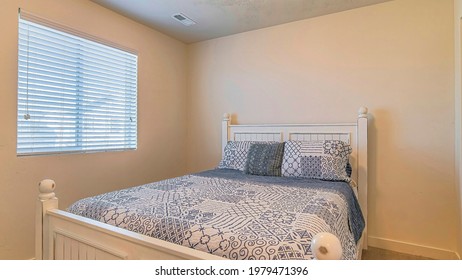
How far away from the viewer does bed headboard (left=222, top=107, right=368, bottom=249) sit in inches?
91.4

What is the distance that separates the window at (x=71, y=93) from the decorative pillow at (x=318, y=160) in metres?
1.72

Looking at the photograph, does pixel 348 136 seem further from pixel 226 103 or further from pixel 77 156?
pixel 77 156

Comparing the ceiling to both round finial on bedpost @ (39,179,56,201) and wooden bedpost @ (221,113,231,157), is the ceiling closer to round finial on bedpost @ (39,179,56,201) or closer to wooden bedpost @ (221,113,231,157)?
wooden bedpost @ (221,113,231,157)

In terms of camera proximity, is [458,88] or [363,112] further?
[363,112]

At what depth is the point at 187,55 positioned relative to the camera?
3.51m

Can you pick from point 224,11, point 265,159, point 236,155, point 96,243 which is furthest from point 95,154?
point 224,11

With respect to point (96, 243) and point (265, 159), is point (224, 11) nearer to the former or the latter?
point (265, 159)

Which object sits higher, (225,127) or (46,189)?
(225,127)

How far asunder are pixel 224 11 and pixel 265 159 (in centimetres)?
155

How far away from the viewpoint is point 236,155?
257cm

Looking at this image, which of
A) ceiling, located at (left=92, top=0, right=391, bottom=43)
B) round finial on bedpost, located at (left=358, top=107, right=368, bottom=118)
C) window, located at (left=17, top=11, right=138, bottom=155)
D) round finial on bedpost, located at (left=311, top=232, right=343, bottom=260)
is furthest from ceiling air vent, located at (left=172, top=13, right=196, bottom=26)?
round finial on bedpost, located at (left=311, top=232, right=343, bottom=260)

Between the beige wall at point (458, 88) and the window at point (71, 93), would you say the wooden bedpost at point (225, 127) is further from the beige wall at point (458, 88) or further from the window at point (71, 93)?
the beige wall at point (458, 88)

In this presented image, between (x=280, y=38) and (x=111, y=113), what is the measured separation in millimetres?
2029

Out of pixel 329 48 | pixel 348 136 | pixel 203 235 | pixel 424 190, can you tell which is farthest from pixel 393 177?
pixel 203 235
